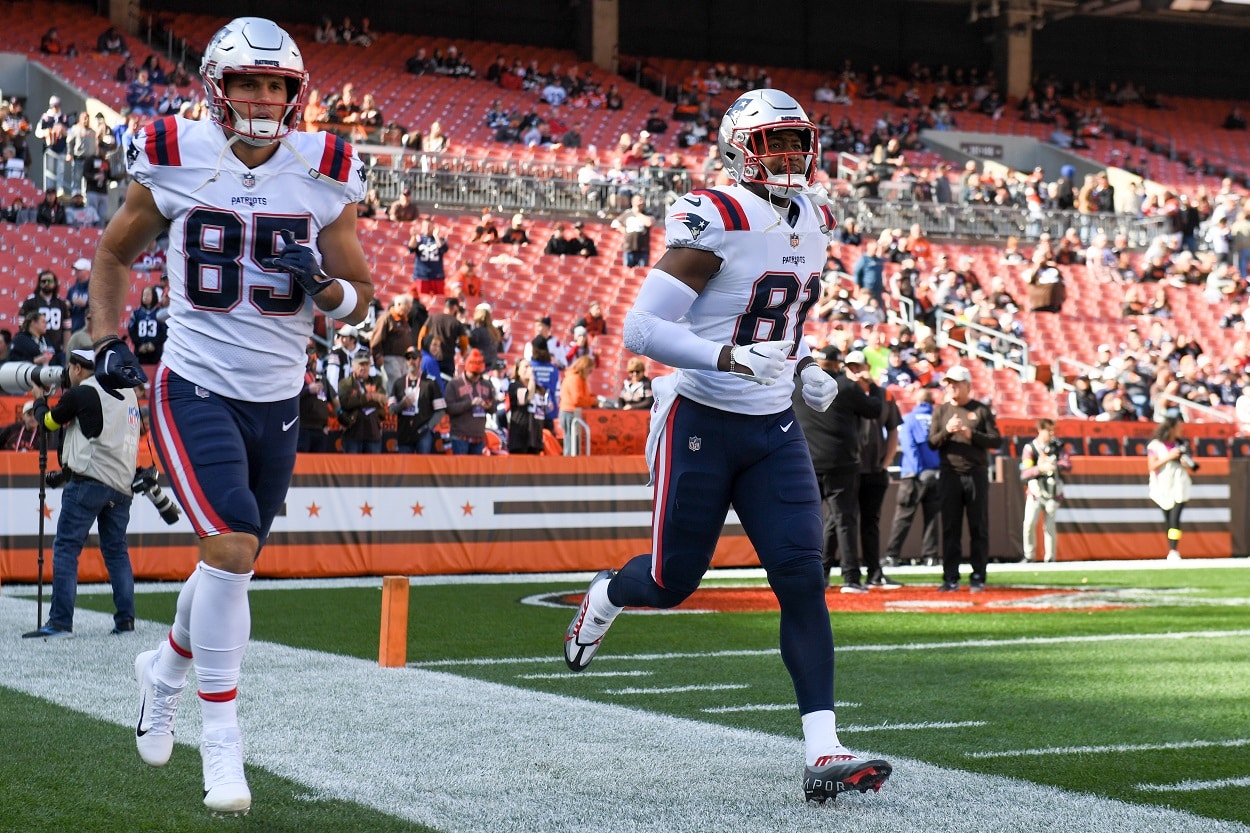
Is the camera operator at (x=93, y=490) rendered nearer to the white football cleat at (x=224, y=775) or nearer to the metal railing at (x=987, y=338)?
the white football cleat at (x=224, y=775)

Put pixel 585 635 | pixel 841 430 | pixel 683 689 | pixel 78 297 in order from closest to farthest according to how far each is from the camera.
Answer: pixel 585 635, pixel 683 689, pixel 841 430, pixel 78 297

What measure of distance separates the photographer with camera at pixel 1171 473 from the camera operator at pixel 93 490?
11.6m

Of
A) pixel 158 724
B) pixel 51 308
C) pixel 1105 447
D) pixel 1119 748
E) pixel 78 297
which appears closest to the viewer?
pixel 158 724

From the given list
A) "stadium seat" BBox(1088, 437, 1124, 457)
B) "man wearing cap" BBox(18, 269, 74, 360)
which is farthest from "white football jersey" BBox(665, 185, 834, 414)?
"stadium seat" BBox(1088, 437, 1124, 457)

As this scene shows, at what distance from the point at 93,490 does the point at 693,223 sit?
17.4ft

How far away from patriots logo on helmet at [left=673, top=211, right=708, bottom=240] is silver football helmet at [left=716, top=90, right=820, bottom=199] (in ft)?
0.82

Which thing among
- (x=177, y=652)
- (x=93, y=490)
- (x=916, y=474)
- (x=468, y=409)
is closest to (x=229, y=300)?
(x=177, y=652)

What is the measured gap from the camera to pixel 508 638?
8.91 meters

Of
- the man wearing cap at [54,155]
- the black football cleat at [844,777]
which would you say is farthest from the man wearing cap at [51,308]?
the black football cleat at [844,777]

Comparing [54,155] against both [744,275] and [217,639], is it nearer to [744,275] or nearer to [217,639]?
[744,275]

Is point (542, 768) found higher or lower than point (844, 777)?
lower

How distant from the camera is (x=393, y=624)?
7.38 meters

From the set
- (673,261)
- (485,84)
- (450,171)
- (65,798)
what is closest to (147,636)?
(65,798)

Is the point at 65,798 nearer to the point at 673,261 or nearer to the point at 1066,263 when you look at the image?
the point at 673,261
